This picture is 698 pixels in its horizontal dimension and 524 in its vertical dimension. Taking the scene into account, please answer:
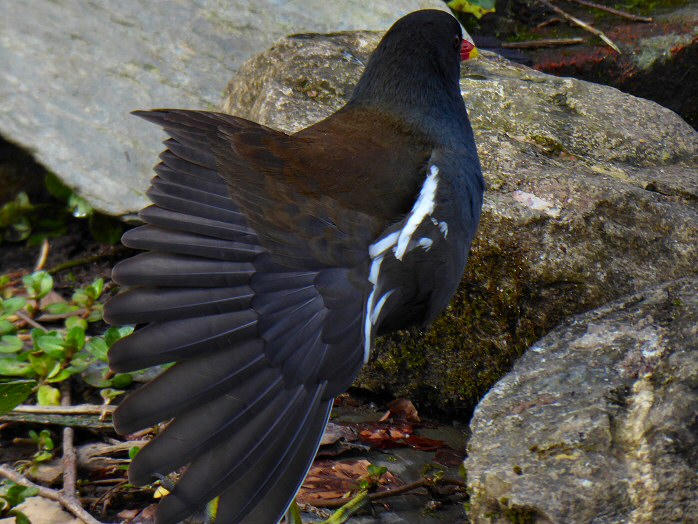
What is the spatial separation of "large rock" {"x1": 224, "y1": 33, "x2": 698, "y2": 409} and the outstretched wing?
0.87m

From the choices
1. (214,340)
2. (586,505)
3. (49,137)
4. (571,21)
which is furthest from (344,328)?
(571,21)

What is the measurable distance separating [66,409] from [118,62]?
2.03 metres

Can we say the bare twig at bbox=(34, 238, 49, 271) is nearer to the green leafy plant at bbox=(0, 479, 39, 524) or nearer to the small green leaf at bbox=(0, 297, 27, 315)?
the small green leaf at bbox=(0, 297, 27, 315)

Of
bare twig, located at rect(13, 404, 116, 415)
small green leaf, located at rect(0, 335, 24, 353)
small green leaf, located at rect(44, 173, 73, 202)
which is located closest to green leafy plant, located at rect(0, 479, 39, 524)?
bare twig, located at rect(13, 404, 116, 415)

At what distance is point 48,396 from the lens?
352cm

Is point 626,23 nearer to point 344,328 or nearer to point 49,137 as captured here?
point 49,137

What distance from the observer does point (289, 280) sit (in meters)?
2.53

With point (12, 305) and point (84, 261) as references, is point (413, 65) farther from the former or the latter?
point (84, 261)

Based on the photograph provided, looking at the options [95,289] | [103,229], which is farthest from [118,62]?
[95,289]

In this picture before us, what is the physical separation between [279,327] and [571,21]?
4102mm

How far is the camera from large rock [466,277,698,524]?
2.27 metres

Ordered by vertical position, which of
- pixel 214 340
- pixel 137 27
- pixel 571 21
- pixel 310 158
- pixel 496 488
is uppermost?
pixel 571 21

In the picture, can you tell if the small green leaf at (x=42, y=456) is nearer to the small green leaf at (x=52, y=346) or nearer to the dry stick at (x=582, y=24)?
the small green leaf at (x=52, y=346)

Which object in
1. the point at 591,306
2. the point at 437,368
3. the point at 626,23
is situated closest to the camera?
the point at 591,306
